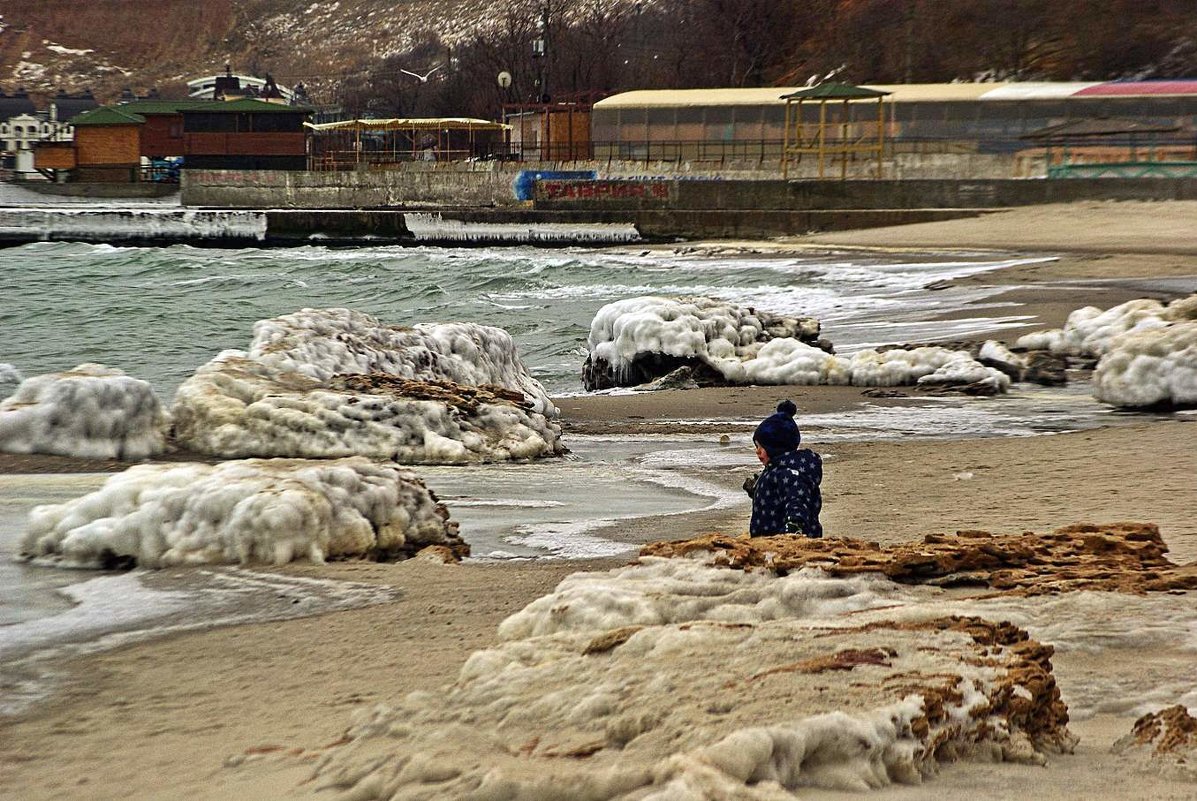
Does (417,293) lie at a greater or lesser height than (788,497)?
lesser

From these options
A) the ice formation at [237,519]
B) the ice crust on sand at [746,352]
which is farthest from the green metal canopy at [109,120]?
the ice formation at [237,519]

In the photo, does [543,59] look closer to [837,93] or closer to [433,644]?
[837,93]

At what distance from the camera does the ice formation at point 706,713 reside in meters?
2.80

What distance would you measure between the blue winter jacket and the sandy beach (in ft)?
1.94

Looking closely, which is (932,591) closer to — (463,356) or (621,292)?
(463,356)

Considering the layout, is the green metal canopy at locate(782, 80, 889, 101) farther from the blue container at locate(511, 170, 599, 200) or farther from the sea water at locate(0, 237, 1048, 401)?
the blue container at locate(511, 170, 599, 200)

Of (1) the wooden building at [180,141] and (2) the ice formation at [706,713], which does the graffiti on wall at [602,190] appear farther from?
(2) the ice formation at [706,713]

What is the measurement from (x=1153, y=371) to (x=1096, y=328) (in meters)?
3.65

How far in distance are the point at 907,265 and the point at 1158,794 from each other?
97.7 feet

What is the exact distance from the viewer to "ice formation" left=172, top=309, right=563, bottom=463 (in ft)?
28.7

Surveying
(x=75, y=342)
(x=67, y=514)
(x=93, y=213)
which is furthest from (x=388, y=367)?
(x=93, y=213)

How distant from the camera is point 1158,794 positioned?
2.85 m

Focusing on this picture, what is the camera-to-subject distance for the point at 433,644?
4.30m

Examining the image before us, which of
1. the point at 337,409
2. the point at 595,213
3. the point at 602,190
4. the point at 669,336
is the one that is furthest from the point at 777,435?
the point at 602,190
